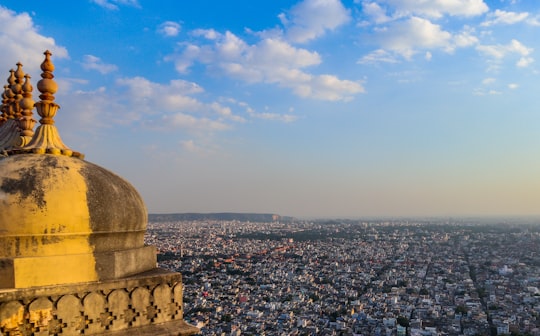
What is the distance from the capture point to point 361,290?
35531 mm

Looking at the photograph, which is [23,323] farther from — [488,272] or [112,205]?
[488,272]

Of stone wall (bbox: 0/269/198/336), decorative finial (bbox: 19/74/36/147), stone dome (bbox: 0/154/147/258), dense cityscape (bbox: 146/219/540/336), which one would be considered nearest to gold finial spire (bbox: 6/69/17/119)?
decorative finial (bbox: 19/74/36/147)

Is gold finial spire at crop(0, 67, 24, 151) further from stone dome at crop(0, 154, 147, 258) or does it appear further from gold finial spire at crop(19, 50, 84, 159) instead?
stone dome at crop(0, 154, 147, 258)

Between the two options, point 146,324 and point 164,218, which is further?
point 164,218

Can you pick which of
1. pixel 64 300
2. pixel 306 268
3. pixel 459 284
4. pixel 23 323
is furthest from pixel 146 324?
pixel 306 268

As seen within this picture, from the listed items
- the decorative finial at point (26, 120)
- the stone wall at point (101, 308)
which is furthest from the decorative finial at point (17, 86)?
the stone wall at point (101, 308)

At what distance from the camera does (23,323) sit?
2297mm

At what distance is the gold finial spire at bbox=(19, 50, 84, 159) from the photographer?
2855mm

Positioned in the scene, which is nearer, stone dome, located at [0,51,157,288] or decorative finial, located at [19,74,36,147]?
stone dome, located at [0,51,157,288]

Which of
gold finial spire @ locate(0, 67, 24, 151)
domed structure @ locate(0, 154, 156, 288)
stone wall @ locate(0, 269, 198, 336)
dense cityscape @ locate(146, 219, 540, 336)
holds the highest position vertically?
gold finial spire @ locate(0, 67, 24, 151)

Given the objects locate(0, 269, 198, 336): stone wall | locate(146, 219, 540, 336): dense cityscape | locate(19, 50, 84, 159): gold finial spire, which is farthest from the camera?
locate(146, 219, 540, 336): dense cityscape

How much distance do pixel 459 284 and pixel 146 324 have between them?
1519 inches

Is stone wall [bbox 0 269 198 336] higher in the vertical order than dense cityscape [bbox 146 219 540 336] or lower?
higher

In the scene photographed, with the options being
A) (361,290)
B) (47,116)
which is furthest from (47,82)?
(361,290)
